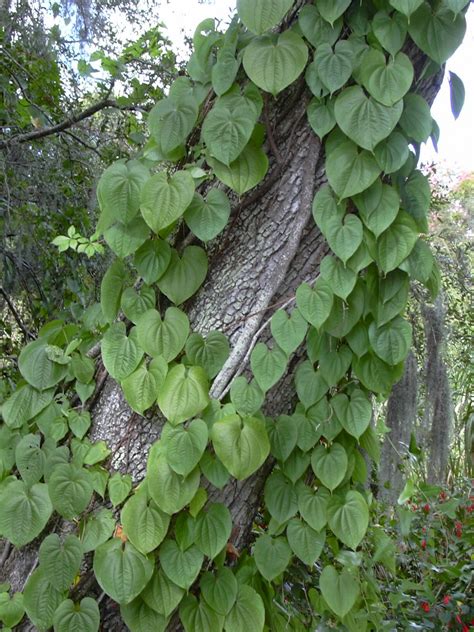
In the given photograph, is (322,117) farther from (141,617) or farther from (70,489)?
(141,617)

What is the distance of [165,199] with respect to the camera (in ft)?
4.14

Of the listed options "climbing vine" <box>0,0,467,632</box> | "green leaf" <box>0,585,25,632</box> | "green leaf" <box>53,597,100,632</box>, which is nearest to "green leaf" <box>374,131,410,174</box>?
"climbing vine" <box>0,0,467,632</box>

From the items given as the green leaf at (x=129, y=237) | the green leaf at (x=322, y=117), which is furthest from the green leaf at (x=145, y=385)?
the green leaf at (x=322, y=117)

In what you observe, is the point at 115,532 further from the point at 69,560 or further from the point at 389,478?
the point at 389,478

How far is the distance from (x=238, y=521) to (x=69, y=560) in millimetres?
368

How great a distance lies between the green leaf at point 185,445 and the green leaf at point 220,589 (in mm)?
284

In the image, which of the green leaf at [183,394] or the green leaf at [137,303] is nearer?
the green leaf at [183,394]

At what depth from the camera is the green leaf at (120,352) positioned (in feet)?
4.36

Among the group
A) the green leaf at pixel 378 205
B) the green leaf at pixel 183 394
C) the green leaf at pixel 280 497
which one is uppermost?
the green leaf at pixel 378 205

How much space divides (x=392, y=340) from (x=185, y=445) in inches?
18.9

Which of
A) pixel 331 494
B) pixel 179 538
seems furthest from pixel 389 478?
pixel 179 538

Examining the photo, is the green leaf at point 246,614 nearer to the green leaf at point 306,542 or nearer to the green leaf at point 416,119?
the green leaf at point 306,542

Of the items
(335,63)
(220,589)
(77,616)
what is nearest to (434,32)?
(335,63)

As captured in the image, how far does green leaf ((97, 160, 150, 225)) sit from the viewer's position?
50.7 inches
